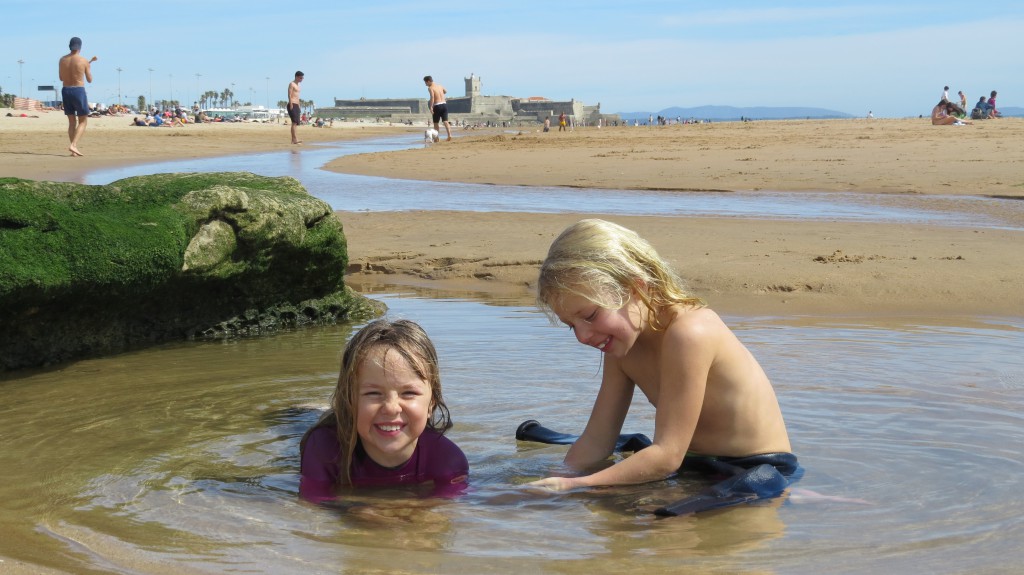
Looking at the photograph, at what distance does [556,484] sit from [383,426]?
2.09 ft

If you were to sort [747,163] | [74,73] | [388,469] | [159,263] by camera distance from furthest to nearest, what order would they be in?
[747,163], [74,73], [159,263], [388,469]

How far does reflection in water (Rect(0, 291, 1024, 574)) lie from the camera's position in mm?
3064

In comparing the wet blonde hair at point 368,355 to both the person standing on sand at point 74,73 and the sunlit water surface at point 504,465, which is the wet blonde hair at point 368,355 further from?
the person standing on sand at point 74,73

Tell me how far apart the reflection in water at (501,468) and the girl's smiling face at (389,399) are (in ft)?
0.82

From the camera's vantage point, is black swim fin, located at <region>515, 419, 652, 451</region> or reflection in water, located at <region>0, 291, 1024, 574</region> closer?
reflection in water, located at <region>0, 291, 1024, 574</region>

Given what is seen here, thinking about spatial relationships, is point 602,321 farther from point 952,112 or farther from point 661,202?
point 952,112

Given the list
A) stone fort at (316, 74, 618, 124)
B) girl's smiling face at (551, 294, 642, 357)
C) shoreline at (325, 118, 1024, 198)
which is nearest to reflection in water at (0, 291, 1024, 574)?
girl's smiling face at (551, 294, 642, 357)

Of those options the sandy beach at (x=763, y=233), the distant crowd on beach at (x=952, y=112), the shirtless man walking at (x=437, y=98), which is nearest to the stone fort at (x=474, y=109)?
the distant crowd on beach at (x=952, y=112)

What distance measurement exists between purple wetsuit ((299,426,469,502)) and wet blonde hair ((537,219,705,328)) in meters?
0.72

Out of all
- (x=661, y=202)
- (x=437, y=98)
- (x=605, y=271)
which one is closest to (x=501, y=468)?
(x=605, y=271)

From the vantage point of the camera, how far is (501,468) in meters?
4.17

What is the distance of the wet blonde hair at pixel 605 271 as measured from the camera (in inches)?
133

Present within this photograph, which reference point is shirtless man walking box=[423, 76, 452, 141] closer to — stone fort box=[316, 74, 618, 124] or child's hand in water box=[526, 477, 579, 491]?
child's hand in water box=[526, 477, 579, 491]

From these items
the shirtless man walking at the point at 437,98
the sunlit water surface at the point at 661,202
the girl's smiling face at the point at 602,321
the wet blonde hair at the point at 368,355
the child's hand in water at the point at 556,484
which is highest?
the shirtless man walking at the point at 437,98
